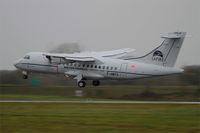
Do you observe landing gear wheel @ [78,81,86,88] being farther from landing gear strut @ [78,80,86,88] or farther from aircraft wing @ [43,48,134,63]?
aircraft wing @ [43,48,134,63]

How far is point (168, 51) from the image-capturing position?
170 ft

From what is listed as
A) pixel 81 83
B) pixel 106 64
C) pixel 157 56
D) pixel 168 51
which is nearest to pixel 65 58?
pixel 81 83

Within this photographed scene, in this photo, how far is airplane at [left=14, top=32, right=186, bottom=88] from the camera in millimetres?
51656

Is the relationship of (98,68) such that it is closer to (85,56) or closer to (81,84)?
(85,56)

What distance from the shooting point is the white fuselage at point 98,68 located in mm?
51906

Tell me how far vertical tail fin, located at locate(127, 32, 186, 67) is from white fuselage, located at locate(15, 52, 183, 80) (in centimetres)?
62

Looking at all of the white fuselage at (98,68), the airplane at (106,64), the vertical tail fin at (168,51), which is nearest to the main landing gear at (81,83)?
the airplane at (106,64)

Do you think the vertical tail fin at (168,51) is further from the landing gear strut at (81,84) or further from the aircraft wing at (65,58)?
the landing gear strut at (81,84)

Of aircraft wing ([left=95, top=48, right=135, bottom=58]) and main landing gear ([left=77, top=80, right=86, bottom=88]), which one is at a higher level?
aircraft wing ([left=95, top=48, right=135, bottom=58])

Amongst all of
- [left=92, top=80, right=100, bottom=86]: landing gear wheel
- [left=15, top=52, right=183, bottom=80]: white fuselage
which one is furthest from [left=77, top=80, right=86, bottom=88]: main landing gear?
[left=92, top=80, right=100, bottom=86]: landing gear wheel
